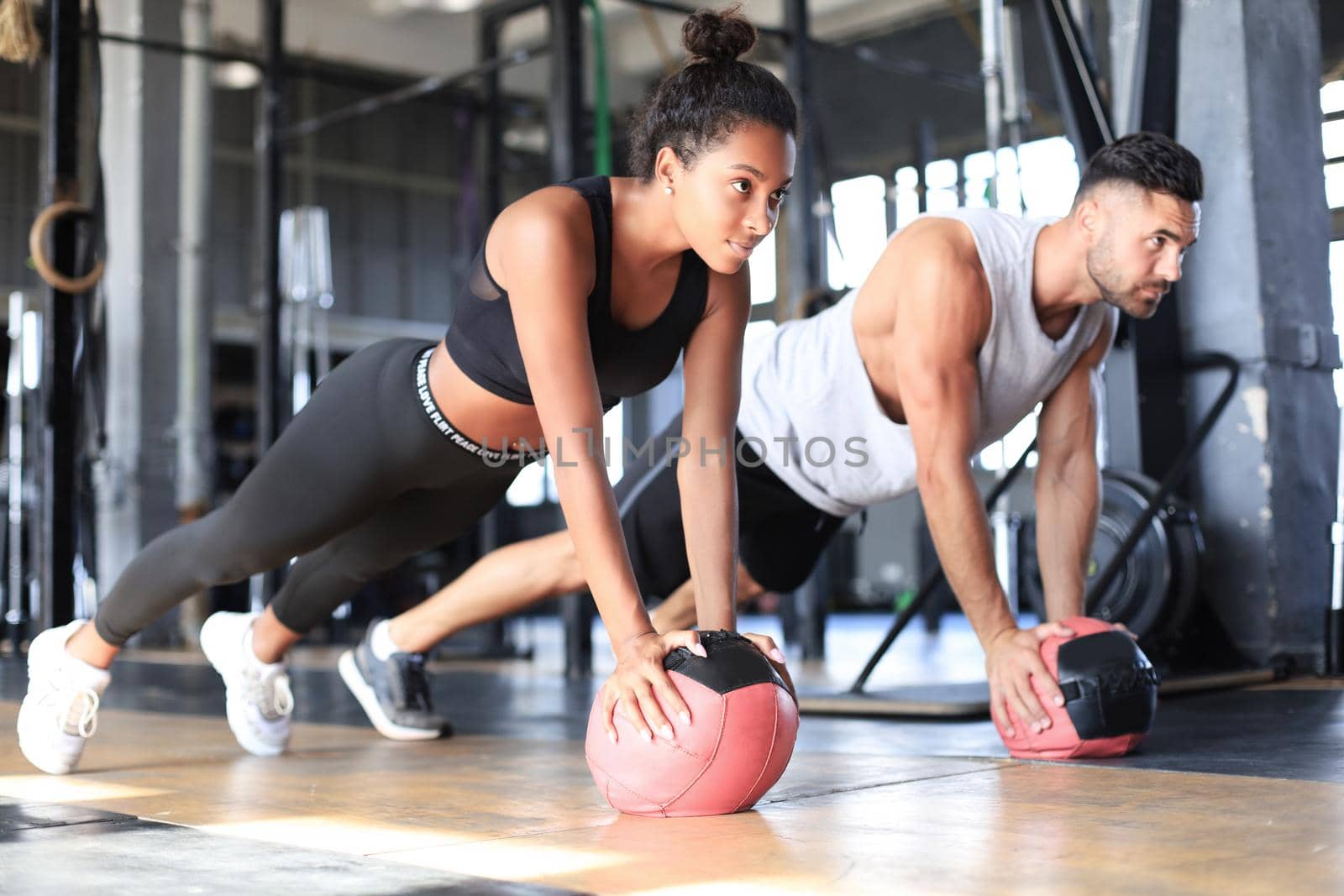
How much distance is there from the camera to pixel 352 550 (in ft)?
7.38

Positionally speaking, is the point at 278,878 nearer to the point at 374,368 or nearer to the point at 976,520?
the point at 374,368

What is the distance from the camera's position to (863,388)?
2375 mm

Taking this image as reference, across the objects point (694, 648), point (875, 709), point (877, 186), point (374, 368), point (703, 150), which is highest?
point (877, 186)

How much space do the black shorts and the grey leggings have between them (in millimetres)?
299

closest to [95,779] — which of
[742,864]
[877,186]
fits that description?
[742,864]

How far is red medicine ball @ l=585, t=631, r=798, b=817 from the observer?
1.51 m

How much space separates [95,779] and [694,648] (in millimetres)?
1007

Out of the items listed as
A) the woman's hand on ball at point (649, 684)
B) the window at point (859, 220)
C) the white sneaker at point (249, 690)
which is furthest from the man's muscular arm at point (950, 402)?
the window at point (859, 220)

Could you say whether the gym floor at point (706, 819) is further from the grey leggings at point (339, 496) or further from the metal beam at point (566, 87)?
the metal beam at point (566, 87)

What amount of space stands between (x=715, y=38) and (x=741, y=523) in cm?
109

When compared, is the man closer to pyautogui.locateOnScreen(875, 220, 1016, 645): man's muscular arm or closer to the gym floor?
pyautogui.locateOnScreen(875, 220, 1016, 645): man's muscular arm

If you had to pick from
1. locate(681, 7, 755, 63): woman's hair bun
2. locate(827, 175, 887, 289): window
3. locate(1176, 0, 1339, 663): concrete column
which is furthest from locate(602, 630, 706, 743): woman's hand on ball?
locate(827, 175, 887, 289): window

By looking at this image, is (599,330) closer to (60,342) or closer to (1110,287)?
(1110,287)

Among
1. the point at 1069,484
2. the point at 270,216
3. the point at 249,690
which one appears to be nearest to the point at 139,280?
the point at 270,216
